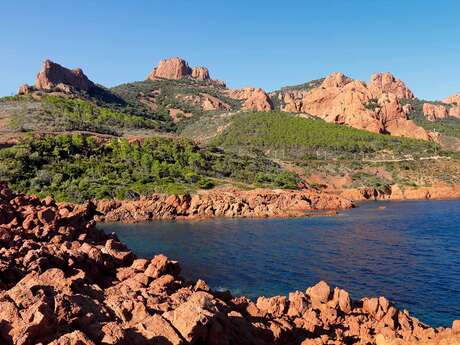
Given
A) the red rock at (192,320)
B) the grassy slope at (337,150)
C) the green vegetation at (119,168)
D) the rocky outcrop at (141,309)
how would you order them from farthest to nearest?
the grassy slope at (337,150)
the green vegetation at (119,168)
the red rock at (192,320)
the rocky outcrop at (141,309)

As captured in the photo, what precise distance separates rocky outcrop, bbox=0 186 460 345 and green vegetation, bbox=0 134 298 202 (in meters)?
60.5

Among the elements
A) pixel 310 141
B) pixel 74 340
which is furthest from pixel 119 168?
pixel 74 340

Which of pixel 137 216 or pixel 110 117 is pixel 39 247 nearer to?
pixel 137 216

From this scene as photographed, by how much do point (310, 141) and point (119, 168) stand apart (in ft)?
279

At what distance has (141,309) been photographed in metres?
18.2

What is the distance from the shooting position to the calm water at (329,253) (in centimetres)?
3769

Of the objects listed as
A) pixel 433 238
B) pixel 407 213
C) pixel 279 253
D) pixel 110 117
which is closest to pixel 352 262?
pixel 279 253

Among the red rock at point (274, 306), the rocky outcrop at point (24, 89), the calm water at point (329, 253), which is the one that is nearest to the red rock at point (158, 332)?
the red rock at point (274, 306)

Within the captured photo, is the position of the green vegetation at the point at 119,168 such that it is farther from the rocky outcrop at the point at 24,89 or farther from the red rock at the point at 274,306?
the rocky outcrop at the point at 24,89

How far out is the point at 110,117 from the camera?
538ft

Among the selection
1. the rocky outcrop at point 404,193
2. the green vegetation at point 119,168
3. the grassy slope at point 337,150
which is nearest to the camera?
the green vegetation at point 119,168

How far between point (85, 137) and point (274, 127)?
85524 mm

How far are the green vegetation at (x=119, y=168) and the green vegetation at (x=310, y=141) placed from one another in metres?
35.0

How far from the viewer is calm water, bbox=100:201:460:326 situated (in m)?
37.7
